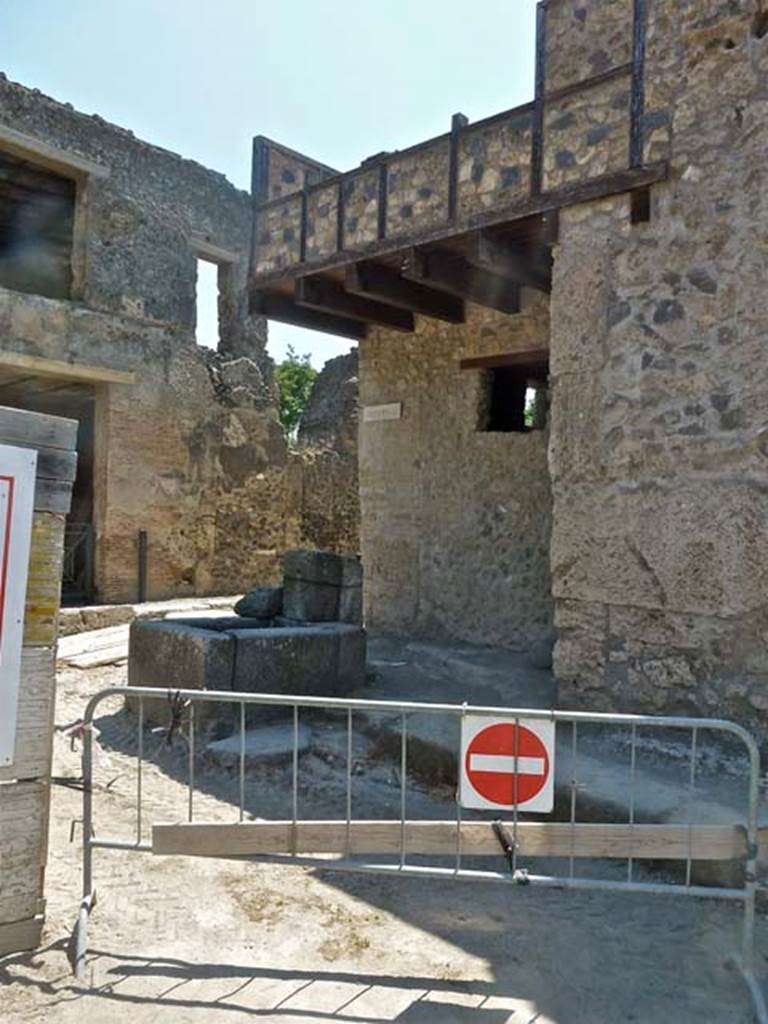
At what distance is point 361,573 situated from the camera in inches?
329

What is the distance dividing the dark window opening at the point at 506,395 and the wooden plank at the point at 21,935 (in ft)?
20.9

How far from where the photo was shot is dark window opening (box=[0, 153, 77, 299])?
1352 centimetres

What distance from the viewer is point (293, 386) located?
117 ft

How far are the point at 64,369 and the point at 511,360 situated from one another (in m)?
7.15

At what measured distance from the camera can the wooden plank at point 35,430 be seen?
124 inches

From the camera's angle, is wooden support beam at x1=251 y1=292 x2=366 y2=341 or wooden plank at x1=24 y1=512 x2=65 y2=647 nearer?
wooden plank at x1=24 y1=512 x2=65 y2=647

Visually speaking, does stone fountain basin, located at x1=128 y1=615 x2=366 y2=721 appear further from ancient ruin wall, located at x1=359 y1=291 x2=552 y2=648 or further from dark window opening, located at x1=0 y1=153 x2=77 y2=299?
dark window opening, located at x1=0 y1=153 x2=77 y2=299

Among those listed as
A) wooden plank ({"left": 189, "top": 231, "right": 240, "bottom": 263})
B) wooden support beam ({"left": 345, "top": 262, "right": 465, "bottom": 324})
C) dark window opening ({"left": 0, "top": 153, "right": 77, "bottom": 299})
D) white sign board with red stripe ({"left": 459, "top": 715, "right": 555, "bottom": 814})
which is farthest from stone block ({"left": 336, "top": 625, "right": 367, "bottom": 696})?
dark window opening ({"left": 0, "top": 153, "right": 77, "bottom": 299})

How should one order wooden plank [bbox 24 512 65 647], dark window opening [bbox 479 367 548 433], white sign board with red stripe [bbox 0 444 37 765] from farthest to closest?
dark window opening [bbox 479 367 548 433], wooden plank [bbox 24 512 65 647], white sign board with red stripe [bbox 0 444 37 765]

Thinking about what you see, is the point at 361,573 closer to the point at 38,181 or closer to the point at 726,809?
the point at 726,809

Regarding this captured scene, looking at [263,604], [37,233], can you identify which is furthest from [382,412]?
[37,233]

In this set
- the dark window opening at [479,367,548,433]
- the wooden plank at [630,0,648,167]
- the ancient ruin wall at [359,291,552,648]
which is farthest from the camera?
the dark window opening at [479,367,548,433]

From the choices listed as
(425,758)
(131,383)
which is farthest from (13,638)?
(131,383)

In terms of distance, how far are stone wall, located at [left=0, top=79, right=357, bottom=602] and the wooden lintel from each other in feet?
21.3
